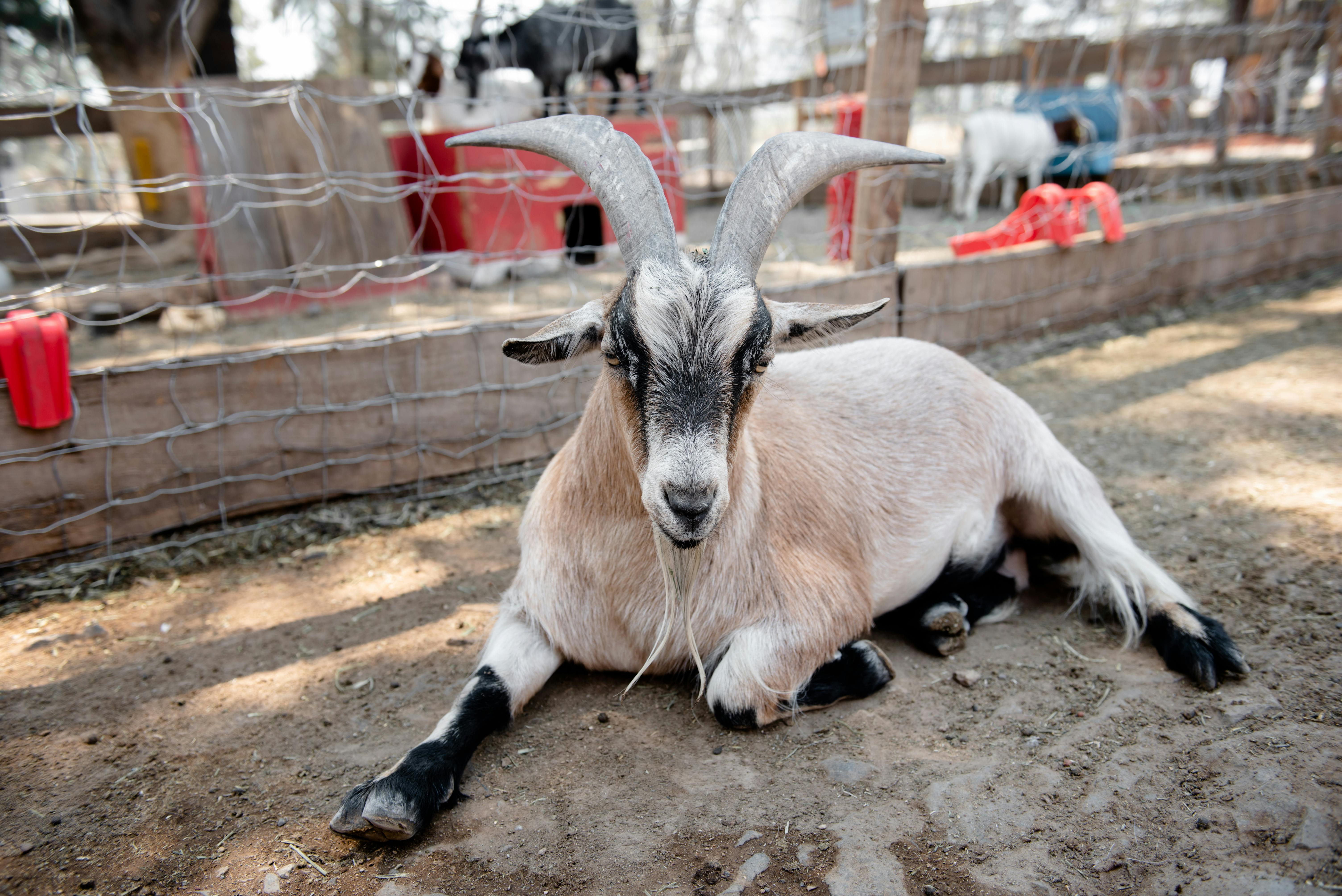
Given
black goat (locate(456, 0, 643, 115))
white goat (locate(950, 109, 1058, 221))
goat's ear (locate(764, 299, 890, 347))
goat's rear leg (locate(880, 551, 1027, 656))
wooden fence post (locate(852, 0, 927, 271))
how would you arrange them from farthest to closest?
white goat (locate(950, 109, 1058, 221))
black goat (locate(456, 0, 643, 115))
wooden fence post (locate(852, 0, 927, 271))
goat's rear leg (locate(880, 551, 1027, 656))
goat's ear (locate(764, 299, 890, 347))

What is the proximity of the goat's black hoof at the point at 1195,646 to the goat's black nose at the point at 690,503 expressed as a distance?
1.38 metres

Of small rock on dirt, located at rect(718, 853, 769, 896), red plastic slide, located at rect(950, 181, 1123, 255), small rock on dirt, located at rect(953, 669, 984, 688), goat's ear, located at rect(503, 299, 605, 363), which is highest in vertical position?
red plastic slide, located at rect(950, 181, 1123, 255)

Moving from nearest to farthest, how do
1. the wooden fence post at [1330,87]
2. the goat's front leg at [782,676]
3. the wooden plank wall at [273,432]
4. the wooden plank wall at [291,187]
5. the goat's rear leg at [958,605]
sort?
the goat's front leg at [782,676]
the goat's rear leg at [958,605]
the wooden plank wall at [273,432]
the wooden plank wall at [291,187]
the wooden fence post at [1330,87]

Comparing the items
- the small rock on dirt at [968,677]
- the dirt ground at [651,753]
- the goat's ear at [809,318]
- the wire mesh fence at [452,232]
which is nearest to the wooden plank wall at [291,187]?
the wire mesh fence at [452,232]

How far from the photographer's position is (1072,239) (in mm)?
4617

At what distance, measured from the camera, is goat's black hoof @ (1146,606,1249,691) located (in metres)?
2.08

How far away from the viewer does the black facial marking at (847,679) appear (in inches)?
82.3

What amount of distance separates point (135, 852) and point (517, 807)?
2.42 feet

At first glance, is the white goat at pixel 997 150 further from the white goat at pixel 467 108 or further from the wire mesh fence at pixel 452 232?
the white goat at pixel 467 108

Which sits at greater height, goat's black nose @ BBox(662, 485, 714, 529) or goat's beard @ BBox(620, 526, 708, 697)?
goat's black nose @ BBox(662, 485, 714, 529)

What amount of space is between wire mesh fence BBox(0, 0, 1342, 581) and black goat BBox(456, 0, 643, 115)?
0.08 metres

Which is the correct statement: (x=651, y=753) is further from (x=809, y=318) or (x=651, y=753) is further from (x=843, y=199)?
(x=843, y=199)

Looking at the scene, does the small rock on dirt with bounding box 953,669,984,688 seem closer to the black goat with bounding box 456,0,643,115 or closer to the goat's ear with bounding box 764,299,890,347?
the goat's ear with bounding box 764,299,890,347

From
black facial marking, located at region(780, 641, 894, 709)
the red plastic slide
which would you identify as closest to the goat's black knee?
black facial marking, located at region(780, 641, 894, 709)
